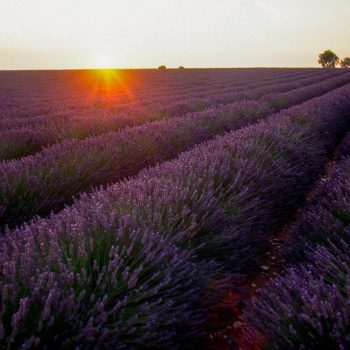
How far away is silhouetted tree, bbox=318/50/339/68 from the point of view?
76125mm

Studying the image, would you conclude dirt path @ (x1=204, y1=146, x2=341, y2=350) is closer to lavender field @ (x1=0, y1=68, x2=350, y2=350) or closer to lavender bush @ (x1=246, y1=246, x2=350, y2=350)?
lavender field @ (x1=0, y1=68, x2=350, y2=350)

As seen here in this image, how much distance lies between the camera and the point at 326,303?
4.28 ft

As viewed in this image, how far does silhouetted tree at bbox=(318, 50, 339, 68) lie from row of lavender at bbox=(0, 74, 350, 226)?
80.4m

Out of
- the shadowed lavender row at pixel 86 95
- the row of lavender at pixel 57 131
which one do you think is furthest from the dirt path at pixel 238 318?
the shadowed lavender row at pixel 86 95

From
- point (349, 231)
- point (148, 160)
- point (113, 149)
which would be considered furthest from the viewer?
point (148, 160)

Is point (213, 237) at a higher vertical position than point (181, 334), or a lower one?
higher

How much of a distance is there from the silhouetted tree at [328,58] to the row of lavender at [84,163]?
8039 cm

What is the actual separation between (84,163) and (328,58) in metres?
83.6

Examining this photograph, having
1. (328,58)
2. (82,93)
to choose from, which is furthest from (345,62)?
(82,93)

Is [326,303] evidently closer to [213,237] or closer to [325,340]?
[325,340]

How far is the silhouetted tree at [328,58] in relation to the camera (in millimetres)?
76125

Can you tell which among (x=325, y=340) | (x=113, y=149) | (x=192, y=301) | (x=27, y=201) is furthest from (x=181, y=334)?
(x=113, y=149)

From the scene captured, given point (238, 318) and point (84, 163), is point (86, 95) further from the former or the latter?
point (238, 318)

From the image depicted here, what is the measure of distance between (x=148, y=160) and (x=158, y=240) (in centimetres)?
266
